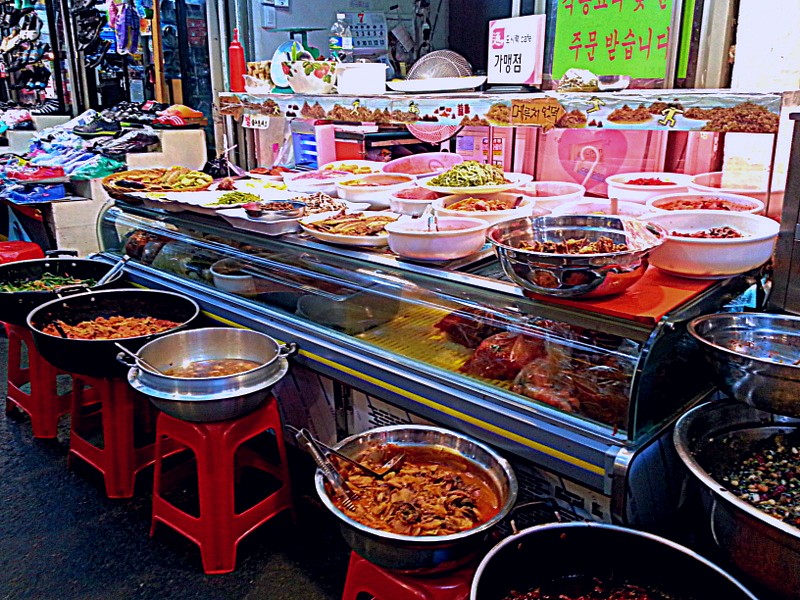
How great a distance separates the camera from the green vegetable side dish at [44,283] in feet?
13.3

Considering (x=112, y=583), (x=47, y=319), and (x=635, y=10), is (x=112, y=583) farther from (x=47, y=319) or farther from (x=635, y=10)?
(x=635, y=10)

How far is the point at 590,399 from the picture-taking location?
7.02ft

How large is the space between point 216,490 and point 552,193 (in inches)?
81.5

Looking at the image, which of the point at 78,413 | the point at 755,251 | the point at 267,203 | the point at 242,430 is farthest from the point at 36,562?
the point at 755,251

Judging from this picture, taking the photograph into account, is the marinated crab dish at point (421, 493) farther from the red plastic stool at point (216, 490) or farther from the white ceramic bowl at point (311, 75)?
the white ceramic bowl at point (311, 75)

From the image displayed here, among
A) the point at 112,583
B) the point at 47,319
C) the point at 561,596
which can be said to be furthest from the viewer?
the point at 47,319

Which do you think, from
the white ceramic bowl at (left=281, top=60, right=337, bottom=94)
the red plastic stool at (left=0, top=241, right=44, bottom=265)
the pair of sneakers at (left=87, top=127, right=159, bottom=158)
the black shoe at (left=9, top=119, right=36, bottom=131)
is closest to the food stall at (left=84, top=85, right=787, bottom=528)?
the white ceramic bowl at (left=281, top=60, right=337, bottom=94)

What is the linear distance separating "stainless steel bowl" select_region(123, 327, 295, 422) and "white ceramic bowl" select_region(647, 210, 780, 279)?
1605mm

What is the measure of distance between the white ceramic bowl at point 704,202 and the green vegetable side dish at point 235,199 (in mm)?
2046

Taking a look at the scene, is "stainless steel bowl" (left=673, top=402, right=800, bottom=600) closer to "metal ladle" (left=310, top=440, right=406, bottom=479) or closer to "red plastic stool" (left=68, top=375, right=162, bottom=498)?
"metal ladle" (left=310, top=440, right=406, bottom=479)

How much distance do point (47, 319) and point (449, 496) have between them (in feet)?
8.27

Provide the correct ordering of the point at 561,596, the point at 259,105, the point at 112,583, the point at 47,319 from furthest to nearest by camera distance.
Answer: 1. the point at 259,105
2. the point at 47,319
3. the point at 112,583
4. the point at 561,596

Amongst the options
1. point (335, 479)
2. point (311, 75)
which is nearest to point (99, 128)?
point (311, 75)

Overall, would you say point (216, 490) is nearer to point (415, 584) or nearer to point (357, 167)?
point (415, 584)
